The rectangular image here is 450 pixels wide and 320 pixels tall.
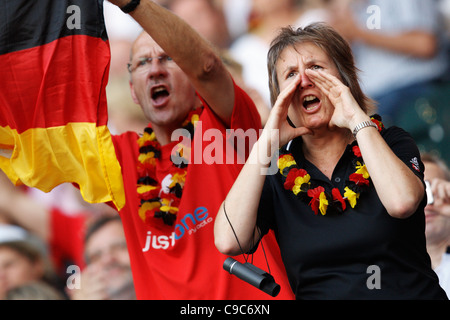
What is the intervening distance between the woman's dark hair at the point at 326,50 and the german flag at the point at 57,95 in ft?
2.46

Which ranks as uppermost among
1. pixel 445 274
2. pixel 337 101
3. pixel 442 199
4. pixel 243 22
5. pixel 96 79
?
pixel 243 22

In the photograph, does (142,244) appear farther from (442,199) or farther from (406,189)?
(442,199)

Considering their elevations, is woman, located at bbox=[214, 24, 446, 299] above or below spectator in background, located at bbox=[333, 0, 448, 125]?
below

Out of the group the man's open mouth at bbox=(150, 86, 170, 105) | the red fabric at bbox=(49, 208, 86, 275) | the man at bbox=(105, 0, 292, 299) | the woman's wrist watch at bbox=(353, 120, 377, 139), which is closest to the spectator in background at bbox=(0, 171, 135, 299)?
the red fabric at bbox=(49, 208, 86, 275)

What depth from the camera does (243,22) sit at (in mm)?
4570

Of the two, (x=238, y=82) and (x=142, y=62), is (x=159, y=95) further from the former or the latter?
(x=238, y=82)

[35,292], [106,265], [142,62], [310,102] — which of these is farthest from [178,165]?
[35,292]

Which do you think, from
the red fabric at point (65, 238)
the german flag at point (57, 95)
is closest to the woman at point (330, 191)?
the german flag at point (57, 95)

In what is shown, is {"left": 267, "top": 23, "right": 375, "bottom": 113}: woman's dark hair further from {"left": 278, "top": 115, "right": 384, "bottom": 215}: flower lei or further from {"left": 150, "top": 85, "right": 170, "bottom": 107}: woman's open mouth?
{"left": 150, "top": 85, "right": 170, "bottom": 107}: woman's open mouth

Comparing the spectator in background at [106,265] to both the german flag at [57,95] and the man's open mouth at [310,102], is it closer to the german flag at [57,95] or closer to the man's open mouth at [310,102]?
the german flag at [57,95]

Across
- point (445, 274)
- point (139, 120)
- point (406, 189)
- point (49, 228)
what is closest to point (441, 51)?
point (445, 274)

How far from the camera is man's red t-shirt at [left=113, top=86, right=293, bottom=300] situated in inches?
111

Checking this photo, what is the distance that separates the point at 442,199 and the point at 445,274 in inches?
17.5

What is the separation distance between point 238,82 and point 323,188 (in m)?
1.83
